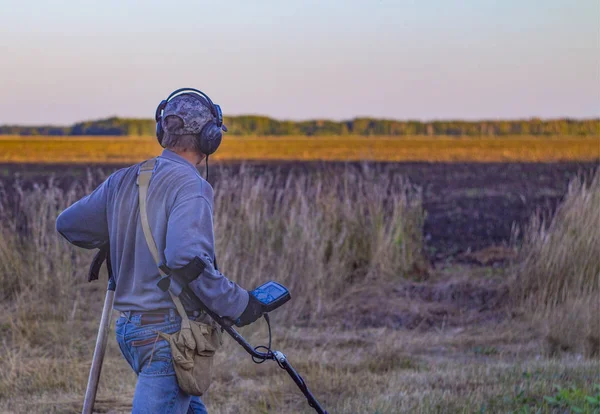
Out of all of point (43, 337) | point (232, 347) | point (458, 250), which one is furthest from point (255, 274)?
point (458, 250)

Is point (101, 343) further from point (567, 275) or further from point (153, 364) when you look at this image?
point (567, 275)

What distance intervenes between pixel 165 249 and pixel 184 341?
37 centimetres

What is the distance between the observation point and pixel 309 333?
28.2 feet

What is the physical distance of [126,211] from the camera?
3.28 metres

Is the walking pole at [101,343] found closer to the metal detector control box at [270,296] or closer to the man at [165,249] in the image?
the man at [165,249]

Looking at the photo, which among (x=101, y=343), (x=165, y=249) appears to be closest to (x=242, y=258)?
(x=101, y=343)

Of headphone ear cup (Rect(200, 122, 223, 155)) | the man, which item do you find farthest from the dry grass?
headphone ear cup (Rect(200, 122, 223, 155))

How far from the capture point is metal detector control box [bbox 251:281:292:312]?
331cm

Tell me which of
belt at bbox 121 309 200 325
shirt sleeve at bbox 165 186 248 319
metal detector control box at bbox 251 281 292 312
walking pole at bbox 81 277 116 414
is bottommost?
walking pole at bbox 81 277 116 414

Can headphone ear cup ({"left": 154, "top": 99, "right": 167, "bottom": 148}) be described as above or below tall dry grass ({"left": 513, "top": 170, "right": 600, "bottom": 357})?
above

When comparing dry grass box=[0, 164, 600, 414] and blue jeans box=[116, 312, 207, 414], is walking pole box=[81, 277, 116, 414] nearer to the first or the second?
blue jeans box=[116, 312, 207, 414]

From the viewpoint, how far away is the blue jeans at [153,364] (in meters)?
3.21

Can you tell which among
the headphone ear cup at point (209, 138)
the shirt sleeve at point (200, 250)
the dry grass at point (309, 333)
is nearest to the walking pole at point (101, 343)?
the shirt sleeve at point (200, 250)

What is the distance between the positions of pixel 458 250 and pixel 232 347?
711 cm
